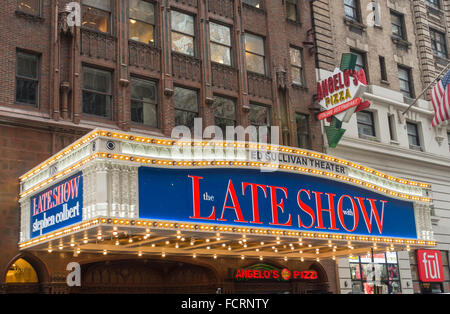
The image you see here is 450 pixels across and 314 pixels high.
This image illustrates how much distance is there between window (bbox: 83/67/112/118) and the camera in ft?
67.2

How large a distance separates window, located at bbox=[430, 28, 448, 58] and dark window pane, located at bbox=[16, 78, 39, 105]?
2890 cm

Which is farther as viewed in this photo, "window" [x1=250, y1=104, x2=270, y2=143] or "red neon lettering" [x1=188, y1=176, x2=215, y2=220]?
"window" [x1=250, y1=104, x2=270, y2=143]

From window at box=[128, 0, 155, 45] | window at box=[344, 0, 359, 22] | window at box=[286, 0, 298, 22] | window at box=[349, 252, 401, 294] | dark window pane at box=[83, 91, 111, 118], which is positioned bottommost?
window at box=[349, 252, 401, 294]

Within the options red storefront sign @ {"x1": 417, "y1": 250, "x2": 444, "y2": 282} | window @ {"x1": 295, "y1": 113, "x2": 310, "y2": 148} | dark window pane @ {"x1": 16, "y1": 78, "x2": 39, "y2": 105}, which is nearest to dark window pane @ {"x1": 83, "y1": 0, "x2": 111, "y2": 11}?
dark window pane @ {"x1": 16, "y1": 78, "x2": 39, "y2": 105}

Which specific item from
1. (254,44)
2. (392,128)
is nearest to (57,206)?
(254,44)

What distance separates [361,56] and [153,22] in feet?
49.4

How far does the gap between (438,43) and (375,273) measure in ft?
63.0

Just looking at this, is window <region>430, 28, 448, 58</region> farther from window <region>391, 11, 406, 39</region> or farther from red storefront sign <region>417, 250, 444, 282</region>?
red storefront sign <region>417, 250, 444, 282</region>

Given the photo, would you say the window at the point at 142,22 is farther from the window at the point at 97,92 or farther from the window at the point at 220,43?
the window at the point at 220,43

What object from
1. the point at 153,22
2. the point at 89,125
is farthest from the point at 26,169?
the point at 153,22

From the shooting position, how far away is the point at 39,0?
20125mm

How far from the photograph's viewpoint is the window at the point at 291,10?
2969cm

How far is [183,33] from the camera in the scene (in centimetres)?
2408

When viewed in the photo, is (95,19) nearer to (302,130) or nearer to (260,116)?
(260,116)
